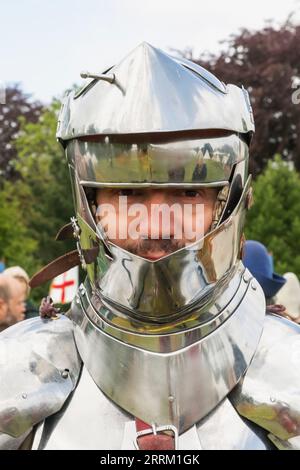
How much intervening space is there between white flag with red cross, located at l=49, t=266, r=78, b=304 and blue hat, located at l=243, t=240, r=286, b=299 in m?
1.79

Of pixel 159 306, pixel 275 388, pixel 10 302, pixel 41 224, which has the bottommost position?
pixel 41 224

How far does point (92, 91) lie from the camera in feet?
7.50

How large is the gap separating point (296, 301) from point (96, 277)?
3067 mm

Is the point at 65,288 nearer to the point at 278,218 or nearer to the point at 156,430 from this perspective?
the point at 156,430

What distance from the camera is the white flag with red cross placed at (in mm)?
5852

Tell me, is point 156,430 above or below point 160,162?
below

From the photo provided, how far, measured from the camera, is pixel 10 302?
14.7ft

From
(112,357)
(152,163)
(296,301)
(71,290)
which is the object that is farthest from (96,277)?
(71,290)

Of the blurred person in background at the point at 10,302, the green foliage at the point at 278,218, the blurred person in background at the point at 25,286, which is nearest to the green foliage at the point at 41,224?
the green foliage at the point at 278,218

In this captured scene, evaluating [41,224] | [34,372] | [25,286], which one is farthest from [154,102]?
[41,224]

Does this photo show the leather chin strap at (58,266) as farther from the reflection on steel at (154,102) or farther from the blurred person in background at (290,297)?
the blurred person in background at (290,297)

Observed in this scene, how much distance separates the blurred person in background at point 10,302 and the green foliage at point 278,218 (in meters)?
6.89

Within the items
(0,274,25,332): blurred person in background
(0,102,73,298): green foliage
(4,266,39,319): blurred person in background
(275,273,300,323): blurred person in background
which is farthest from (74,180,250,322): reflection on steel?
(0,102,73,298): green foliage

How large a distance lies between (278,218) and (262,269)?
787 cm
